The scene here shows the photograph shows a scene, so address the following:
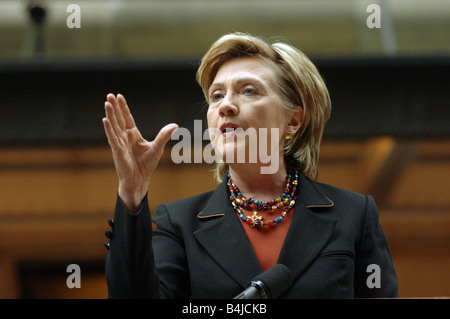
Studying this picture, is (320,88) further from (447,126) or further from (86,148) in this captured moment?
(86,148)

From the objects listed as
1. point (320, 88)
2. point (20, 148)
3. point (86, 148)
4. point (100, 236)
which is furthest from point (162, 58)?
point (320, 88)

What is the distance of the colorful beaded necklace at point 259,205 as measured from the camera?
193cm

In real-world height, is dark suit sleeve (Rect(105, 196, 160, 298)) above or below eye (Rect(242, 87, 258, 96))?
below

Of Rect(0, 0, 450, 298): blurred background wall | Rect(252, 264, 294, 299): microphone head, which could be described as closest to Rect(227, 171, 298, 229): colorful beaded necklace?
Rect(252, 264, 294, 299): microphone head

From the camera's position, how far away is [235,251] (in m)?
1.82

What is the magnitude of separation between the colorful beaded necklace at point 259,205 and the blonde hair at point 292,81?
0.60ft

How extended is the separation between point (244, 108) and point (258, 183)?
275 millimetres

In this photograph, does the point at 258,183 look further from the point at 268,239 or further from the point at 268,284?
the point at 268,284

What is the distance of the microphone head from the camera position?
4.87ft

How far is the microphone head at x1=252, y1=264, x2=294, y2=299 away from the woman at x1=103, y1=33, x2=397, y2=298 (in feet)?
0.57

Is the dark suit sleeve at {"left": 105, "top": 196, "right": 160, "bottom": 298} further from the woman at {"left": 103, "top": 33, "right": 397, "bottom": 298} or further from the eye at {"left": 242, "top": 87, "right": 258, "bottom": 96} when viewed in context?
the eye at {"left": 242, "top": 87, "right": 258, "bottom": 96}

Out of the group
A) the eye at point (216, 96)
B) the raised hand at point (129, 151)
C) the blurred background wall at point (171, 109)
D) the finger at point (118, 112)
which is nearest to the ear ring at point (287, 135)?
the eye at point (216, 96)

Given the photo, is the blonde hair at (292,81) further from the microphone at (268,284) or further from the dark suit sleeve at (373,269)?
the microphone at (268,284)
